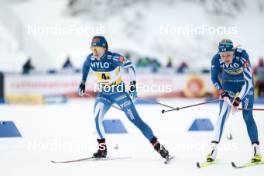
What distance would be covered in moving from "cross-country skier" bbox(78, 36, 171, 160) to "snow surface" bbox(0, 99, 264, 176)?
450mm

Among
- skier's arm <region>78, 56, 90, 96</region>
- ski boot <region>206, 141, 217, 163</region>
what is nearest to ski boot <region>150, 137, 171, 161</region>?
ski boot <region>206, 141, 217, 163</region>

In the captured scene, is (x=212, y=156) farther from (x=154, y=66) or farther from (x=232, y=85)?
(x=154, y=66)

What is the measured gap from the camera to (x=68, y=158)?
359 inches

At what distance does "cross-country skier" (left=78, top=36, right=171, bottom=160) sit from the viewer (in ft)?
29.4

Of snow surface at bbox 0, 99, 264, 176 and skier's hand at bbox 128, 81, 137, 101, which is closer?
snow surface at bbox 0, 99, 264, 176

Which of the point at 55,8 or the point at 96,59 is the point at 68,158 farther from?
the point at 55,8

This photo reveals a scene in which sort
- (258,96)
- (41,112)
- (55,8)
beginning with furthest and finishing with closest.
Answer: (55,8)
(258,96)
(41,112)

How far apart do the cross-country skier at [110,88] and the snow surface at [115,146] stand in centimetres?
45

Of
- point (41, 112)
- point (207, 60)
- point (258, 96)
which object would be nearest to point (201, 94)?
point (258, 96)

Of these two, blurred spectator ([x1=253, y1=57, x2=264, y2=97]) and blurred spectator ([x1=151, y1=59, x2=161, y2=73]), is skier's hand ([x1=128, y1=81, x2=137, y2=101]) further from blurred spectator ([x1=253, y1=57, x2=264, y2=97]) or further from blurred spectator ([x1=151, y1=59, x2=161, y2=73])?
blurred spectator ([x1=253, y1=57, x2=264, y2=97])

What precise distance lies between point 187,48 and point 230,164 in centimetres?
2180

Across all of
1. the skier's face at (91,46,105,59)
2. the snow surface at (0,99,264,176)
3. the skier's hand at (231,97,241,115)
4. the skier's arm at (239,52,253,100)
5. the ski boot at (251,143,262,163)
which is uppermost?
the skier's face at (91,46,105,59)

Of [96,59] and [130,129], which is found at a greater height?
[96,59]

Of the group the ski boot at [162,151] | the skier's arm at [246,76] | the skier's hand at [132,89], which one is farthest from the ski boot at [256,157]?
the skier's hand at [132,89]
